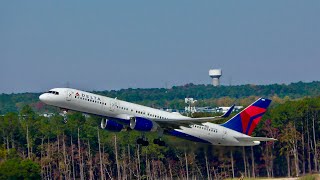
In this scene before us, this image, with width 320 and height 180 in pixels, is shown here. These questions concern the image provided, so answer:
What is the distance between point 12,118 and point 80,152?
1600cm

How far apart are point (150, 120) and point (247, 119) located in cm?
1750

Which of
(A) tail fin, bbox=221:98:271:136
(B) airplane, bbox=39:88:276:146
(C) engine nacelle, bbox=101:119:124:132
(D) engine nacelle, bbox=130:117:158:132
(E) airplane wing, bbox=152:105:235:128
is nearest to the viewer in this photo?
(B) airplane, bbox=39:88:276:146

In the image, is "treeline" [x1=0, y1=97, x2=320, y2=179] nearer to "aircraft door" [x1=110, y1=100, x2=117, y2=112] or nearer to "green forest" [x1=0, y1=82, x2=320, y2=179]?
A: "green forest" [x1=0, y1=82, x2=320, y2=179]

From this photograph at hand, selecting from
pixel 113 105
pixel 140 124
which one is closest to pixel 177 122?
pixel 140 124

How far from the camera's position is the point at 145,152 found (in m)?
162

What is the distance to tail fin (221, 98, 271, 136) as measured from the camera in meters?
122

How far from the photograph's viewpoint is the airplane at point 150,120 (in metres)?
106

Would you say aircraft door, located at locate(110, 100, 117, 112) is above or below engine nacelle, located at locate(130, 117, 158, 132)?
above

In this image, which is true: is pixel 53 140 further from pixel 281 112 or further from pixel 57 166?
pixel 281 112

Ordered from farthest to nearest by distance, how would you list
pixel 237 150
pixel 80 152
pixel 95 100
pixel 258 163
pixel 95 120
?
pixel 95 120 < pixel 80 152 < pixel 258 163 < pixel 237 150 < pixel 95 100

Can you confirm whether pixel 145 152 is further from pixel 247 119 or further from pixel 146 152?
pixel 247 119

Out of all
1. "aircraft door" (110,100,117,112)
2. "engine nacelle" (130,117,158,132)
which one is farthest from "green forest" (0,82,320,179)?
"aircraft door" (110,100,117,112)

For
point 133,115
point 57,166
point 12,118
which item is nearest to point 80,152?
point 57,166

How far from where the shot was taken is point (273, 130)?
168625 millimetres
